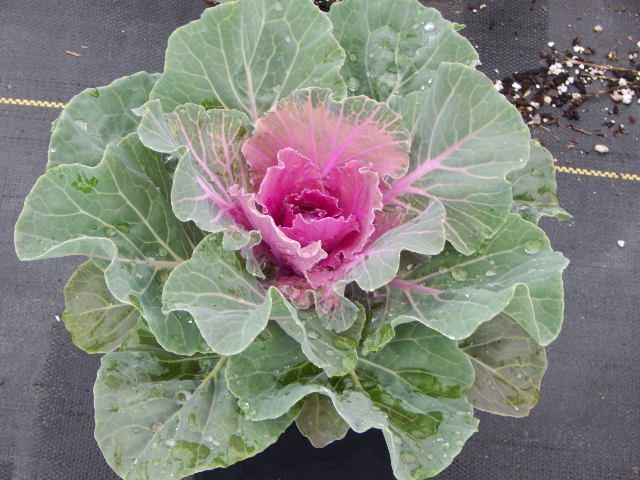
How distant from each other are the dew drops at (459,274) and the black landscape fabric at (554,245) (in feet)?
2.96

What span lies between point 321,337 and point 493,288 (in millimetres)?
352

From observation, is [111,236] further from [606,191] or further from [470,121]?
[606,191]

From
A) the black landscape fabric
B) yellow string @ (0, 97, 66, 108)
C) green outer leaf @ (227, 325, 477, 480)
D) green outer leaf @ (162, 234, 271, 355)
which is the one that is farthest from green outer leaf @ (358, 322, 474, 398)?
yellow string @ (0, 97, 66, 108)

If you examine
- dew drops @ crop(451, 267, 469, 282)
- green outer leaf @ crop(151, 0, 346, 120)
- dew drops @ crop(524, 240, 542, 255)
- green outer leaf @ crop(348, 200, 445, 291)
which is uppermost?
green outer leaf @ crop(151, 0, 346, 120)

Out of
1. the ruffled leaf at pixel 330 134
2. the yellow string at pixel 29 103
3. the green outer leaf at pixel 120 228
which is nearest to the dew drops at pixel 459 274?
the ruffled leaf at pixel 330 134

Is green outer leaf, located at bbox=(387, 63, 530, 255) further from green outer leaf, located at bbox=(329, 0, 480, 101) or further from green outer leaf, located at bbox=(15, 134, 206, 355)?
green outer leaf, located at bbox=(15, 134, 206, 355)

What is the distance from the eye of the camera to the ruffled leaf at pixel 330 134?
126cm

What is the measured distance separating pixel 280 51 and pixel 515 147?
529 millimetres

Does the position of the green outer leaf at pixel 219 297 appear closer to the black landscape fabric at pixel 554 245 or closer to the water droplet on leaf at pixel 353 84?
the water droplet on leaf at pixel 353 84

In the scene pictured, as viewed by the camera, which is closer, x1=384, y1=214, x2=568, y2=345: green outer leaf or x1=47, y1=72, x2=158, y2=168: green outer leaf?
x1=384, y1=214, x2=568, y2=345: green outer leaf

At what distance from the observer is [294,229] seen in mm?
1274

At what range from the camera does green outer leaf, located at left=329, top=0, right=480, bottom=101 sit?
1.50m

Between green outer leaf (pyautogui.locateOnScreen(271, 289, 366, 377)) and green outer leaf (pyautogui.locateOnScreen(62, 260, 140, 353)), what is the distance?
19.7 inches

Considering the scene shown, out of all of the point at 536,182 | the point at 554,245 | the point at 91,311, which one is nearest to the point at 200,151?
the point at 91,311
